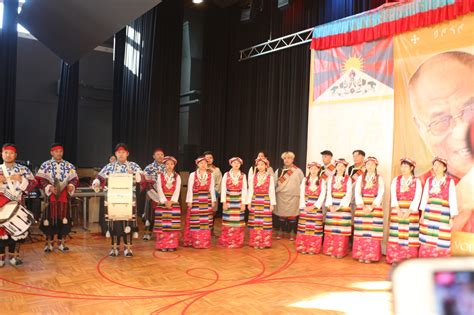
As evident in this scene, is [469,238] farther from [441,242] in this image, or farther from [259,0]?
[259,0]

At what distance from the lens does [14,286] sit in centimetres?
379

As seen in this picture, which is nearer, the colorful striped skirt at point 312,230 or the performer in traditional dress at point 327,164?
the colorful striped skirt at point 312,230

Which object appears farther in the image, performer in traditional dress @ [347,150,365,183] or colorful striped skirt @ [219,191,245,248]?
colorful striped skirt @ [219,191,245,248]

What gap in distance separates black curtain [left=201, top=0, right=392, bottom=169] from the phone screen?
6.17 meters

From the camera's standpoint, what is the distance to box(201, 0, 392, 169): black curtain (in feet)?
23.6

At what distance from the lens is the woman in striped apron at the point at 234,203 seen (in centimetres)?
571

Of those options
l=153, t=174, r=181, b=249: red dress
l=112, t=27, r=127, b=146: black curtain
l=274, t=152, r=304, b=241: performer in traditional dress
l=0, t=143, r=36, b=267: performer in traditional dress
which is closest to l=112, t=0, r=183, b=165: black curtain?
l=112, t=27, r=127, b=146: black curtain

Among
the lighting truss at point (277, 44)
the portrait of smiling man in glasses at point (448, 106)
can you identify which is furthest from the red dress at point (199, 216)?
the lighting truss at point (277, 44)

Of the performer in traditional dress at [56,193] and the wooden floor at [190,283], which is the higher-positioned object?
the performer in traditional dress at [56,193]

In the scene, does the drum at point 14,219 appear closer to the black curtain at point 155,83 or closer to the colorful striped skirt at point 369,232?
the colorful striped skirt at point 369,232

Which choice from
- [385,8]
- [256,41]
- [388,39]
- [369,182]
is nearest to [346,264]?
[369,182]

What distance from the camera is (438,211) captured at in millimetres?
4574

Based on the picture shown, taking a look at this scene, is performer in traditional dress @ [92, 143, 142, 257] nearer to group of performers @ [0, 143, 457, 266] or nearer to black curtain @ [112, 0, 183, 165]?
group of performers @ [0, 143, 457, 266]

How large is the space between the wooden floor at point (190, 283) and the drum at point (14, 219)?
0.42 m
